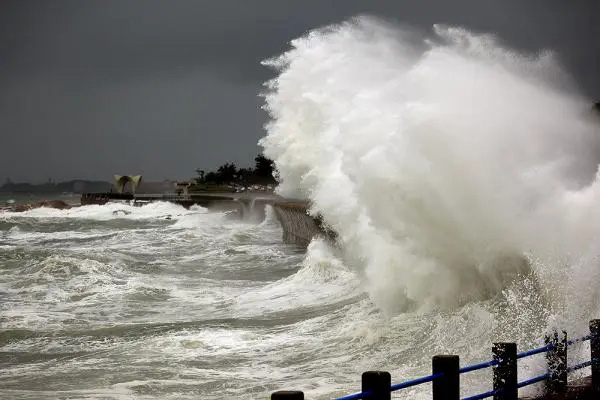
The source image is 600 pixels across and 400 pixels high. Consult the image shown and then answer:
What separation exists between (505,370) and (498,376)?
76mm

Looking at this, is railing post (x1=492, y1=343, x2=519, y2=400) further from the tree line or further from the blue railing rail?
the tree line

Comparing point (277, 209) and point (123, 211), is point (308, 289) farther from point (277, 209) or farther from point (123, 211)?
point (123, 211)

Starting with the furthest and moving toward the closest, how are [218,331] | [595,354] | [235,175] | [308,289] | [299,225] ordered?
[235,175] → [299,225] → [308,289] → [218,331] → [595,354]

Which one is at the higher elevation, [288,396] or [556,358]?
[288,396]

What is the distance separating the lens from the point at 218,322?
1241cm

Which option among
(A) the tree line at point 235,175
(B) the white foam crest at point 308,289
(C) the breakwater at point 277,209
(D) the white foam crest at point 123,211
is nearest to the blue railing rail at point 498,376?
(B) the white foam crest at point 308,289

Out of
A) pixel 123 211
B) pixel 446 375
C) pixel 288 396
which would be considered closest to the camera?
pixel 288 396

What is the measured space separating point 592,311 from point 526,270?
2.39 meters

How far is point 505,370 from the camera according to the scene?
5.14m

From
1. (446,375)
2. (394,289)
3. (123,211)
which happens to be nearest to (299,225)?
(394,289)

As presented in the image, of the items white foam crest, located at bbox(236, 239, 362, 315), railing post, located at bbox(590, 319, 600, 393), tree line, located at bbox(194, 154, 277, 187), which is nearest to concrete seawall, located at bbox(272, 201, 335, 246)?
white foam crest, located at bbox(236, 239, 362, 315)

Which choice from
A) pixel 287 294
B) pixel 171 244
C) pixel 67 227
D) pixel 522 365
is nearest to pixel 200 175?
pixel 67 227

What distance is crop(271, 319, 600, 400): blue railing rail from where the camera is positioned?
13.6 ft

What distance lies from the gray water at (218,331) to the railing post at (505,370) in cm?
195
